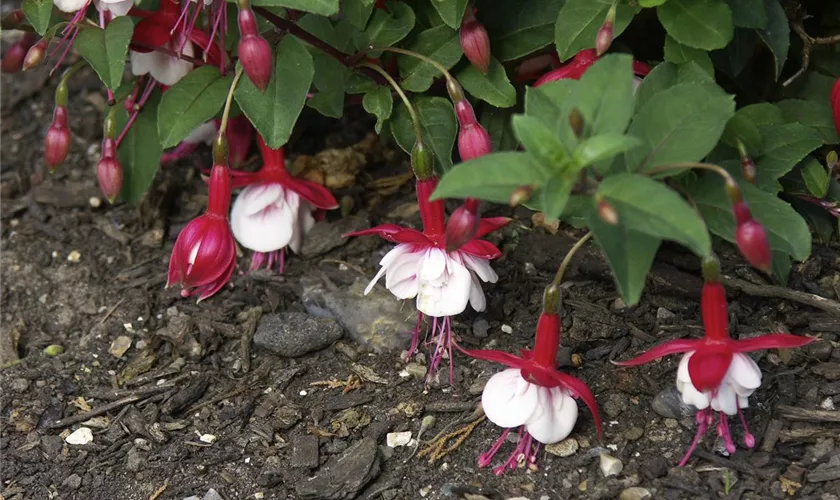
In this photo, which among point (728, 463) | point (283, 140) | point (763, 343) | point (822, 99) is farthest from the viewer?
point (822, 99)

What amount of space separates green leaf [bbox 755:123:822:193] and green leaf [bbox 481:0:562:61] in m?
0.37

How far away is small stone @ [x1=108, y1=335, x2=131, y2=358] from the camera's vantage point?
169 cm

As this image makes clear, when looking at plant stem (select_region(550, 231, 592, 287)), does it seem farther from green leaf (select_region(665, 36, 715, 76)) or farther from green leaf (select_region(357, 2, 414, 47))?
green leaf (select_region(357, 2, 414, 47))

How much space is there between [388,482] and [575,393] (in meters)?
0.30

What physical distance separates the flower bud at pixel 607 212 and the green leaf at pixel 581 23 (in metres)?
0.43

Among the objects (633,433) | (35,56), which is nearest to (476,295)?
(633,433)

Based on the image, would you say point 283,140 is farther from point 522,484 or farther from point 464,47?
point 522,484

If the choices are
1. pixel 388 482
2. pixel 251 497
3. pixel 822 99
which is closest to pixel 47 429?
pixel 251 497

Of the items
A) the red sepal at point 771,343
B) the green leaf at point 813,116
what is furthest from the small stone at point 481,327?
the green leaf at point 813,116

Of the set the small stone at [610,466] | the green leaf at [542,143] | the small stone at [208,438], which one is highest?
the green leaf at [542,143]

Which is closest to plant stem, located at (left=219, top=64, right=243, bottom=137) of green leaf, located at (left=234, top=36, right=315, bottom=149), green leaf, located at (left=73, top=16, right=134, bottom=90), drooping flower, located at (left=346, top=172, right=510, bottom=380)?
green leaf, located at (left=234, top=36, right=315, bottom=149)

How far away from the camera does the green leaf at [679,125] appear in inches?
47.2

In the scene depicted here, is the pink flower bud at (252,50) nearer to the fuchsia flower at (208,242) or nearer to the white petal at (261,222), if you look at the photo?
the fuchsia flower at (208,242)

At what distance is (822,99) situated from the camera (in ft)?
5.54
